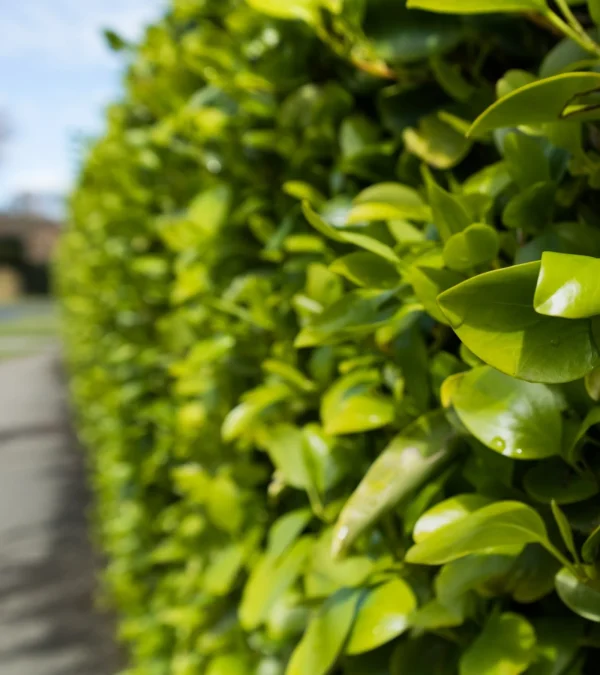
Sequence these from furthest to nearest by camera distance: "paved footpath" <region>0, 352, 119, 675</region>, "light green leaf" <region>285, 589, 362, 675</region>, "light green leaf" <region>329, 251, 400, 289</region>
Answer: "paved footpath" <region>0, 352, 119, 675</region> → "light green leaf" <region>285, 589, 362, 675</region> → "light green leaf" <region>329, 251, 400, 289</region>

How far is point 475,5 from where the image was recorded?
0.69m

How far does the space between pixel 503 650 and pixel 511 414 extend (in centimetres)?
27

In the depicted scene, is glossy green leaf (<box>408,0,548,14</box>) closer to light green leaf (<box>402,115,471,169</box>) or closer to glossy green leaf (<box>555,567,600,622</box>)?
light green leaf (<box>402,115,471,169</box>)

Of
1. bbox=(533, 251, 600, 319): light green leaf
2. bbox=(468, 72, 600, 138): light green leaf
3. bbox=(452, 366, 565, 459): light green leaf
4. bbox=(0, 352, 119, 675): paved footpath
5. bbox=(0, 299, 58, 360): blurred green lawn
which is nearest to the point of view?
bbox=(533, 251, 600, 319): light green leaf

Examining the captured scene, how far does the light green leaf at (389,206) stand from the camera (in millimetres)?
913

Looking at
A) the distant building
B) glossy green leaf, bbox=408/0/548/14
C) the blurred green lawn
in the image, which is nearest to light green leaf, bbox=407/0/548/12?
glossy green leaf, bbox=408/0/548/14

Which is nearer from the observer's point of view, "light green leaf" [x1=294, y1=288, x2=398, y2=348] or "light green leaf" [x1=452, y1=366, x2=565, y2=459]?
"light green leaf" [x1=452, y1=366, x2=565, y2=459]

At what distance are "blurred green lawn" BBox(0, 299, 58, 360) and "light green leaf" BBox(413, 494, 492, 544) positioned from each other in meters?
16.8

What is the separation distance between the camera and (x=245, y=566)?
174 centimetres

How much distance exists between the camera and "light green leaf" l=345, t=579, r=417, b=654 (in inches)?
37.2

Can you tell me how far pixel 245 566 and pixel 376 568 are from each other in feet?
2.52

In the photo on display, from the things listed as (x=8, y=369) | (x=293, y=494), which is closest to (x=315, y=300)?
(x=293, y=494)

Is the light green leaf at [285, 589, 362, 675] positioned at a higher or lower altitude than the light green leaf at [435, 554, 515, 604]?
lower

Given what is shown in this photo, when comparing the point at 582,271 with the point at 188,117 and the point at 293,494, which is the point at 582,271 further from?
the point at 188,117
